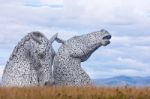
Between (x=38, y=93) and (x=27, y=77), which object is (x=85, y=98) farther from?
(x=27, y=77)

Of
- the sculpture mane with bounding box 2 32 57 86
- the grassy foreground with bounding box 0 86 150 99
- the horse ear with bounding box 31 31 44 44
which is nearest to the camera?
the grassy foreground with bounding box 0 86 150 99

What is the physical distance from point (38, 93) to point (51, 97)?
26.9 inches

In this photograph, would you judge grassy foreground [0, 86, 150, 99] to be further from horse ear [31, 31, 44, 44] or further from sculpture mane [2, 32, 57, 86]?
horse ear [31, 31, 44, 44]

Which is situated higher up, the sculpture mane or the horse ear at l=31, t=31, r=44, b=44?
the horse ear at l=31, t=31, r=44, b=44

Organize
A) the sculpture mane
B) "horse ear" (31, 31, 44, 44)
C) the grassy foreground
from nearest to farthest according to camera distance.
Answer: the grassy foreground < the sculpture mane < "horse ear" (31, 31, 44, 44)

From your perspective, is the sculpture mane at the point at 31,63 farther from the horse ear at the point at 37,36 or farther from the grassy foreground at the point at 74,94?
the grassy foreground at the point at 74,94

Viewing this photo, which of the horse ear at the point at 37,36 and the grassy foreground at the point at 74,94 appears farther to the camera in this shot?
the horse ear at the point at 37,36

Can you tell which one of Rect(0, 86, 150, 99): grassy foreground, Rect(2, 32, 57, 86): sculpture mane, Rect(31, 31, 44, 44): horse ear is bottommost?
Rect(0, 86, 150, 99): grassy foreground

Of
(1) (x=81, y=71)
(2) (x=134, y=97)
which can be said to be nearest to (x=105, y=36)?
(1) (x=81, y=71)

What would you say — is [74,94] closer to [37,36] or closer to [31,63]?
[31,63]

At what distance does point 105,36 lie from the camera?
27.5m

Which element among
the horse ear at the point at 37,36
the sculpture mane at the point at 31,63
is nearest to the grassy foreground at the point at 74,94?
the sculpture mane at the point at 31,63

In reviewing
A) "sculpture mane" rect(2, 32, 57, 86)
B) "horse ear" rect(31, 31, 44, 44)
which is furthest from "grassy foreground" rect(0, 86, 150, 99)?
"horse ear" rect(31, 31, 44, 44)

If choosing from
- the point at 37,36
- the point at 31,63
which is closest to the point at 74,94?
the point at 31,63
